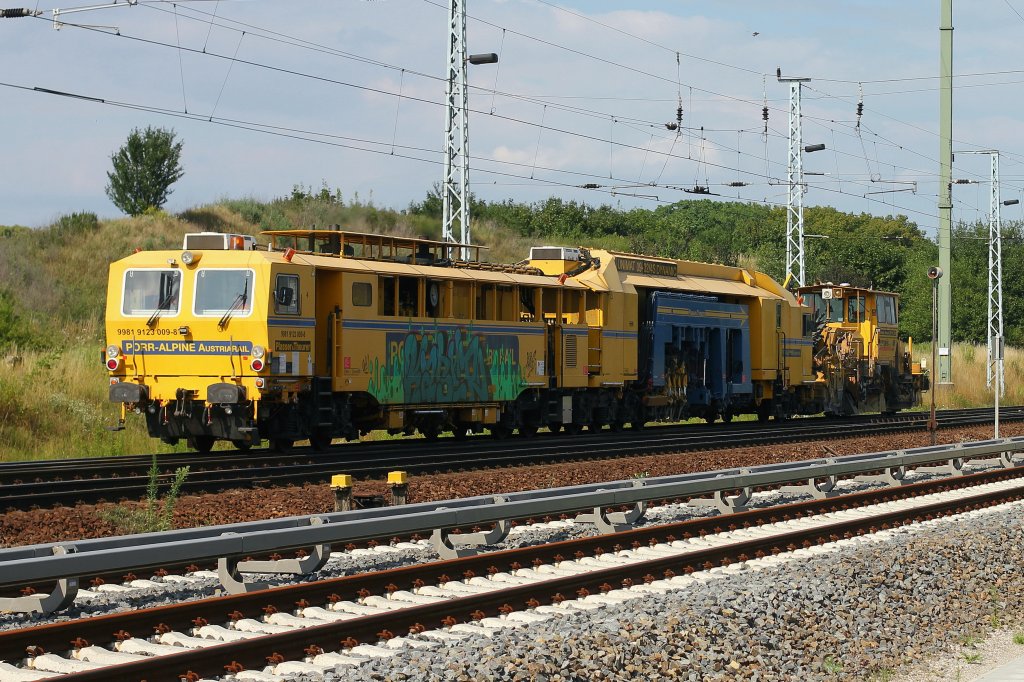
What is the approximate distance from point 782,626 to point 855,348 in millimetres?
30708

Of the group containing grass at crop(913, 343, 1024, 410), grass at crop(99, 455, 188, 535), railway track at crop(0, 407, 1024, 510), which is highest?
grass at crop(913, 343, 1024, 410)

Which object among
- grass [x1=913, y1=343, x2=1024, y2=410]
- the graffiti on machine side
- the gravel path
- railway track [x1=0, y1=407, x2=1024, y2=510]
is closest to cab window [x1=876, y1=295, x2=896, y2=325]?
grass [x1=913, y1=343, x2=1024, y2=410]

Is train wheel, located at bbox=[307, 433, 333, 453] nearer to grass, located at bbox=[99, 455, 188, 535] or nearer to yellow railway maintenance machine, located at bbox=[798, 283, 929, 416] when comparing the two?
grass, located at bbox=[99, 455, 188, 535]

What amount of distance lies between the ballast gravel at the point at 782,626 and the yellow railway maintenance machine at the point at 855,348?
25057mm

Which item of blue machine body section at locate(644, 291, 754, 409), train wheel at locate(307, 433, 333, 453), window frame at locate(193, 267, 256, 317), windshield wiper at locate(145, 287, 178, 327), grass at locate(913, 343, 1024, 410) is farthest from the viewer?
grass at locate(913, 343, 1024, 410)

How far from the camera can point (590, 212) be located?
73000 mm

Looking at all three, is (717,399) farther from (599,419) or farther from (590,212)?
(590,212)

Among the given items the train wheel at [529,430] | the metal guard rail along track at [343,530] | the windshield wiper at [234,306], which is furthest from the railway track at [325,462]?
the metal guard rail along track at [343,530]

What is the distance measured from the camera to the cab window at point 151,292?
68.7 feet

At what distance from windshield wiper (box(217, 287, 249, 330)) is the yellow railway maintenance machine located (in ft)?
68.5

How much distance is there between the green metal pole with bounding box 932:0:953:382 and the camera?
121 feet

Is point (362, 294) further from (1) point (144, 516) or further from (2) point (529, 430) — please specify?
(1) point (144, 516)

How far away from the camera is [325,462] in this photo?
19484mm

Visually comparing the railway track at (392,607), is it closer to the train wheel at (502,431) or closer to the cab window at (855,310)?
the train wheel at (502,431)
